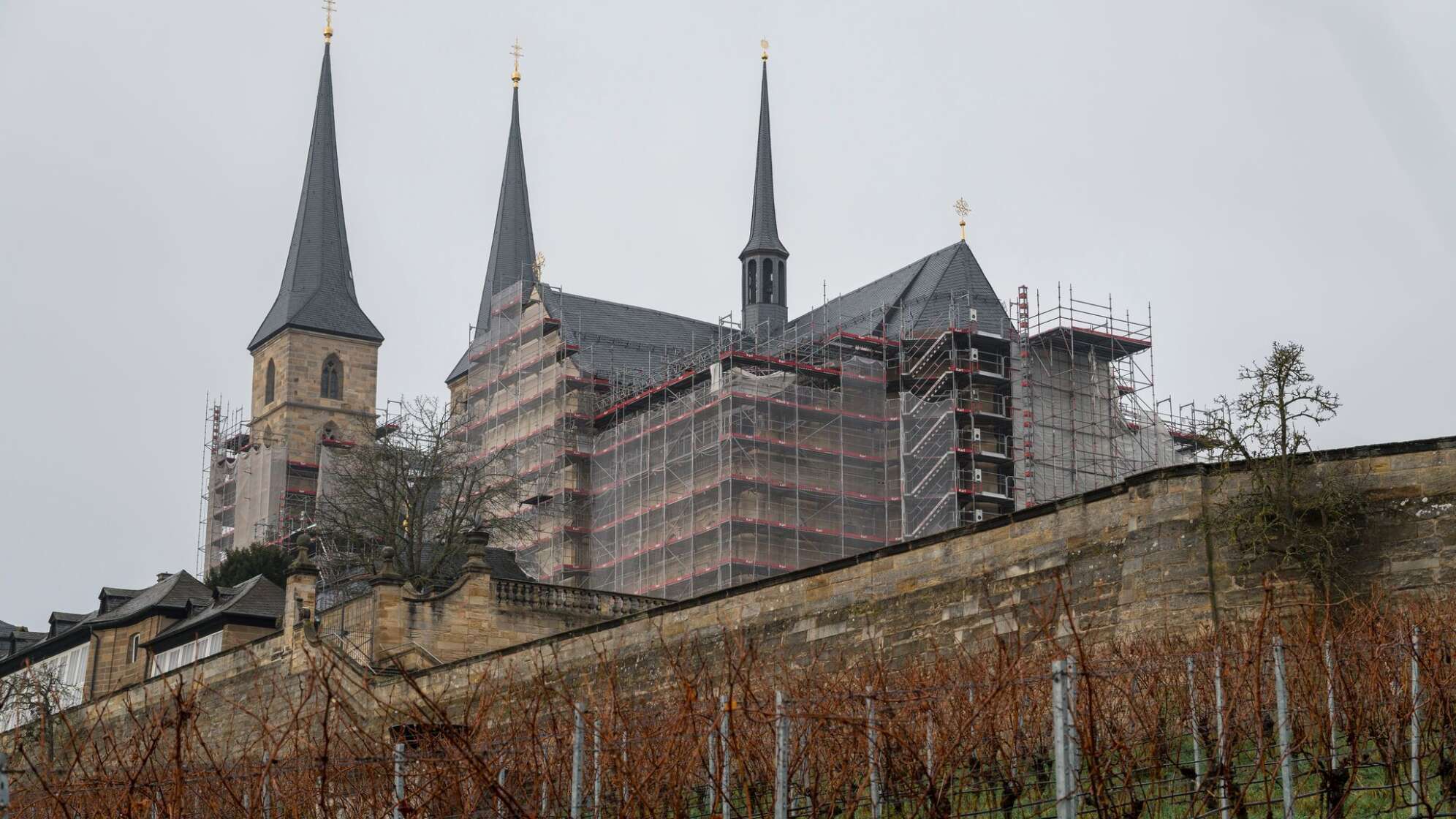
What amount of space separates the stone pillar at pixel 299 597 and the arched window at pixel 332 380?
52.2 m

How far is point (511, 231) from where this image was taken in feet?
307

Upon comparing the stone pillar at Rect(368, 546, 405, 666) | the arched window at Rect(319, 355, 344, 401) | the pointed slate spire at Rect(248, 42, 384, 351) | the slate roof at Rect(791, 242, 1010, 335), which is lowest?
the stone pillar at Rect(368, 546, 405, 666)

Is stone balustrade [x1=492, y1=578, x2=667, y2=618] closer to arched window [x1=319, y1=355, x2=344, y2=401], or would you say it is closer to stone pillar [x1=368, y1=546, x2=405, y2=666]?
stone pillar [x1=368, y1=546, x2=405, y2=666]

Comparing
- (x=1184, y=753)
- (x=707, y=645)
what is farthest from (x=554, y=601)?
(x=1184, y=753)

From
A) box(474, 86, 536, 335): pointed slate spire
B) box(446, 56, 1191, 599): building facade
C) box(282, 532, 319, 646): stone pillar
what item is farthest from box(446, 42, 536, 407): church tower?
box(282, 532, 319, 646): stone pillar

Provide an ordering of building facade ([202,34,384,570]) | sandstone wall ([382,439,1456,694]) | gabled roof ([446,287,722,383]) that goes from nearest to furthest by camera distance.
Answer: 1. sandstone wall ([382,439,1456,694])
2. gabled roof ([446,287,722,383])
3. building facade ([202,34,384,570])

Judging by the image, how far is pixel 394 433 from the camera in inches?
2589

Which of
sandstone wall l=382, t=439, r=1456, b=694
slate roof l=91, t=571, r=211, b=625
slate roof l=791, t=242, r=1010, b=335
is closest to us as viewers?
sandstone wall l=382, t=439, r=1456, b=694

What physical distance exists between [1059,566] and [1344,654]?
321 inches

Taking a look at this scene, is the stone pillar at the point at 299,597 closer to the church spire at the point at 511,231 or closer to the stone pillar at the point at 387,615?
the stone pillar at the point at 387,615

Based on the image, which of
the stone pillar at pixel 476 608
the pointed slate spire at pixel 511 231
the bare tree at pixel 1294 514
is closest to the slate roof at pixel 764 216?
the pointed slate spire at pixel 511 231

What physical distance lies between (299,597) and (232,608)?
1290 centimetres

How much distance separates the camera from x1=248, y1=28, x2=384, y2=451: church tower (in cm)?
9150

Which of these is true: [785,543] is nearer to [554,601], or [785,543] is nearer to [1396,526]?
[554,601]
